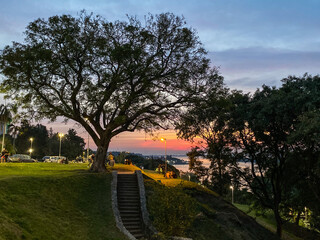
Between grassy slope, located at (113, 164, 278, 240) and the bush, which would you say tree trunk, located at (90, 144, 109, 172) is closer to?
grassy slope, located at (113, 164, 278, 240)

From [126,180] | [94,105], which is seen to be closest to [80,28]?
[94,105]

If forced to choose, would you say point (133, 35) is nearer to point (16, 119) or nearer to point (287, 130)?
point (16, 119)

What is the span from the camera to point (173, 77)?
1158 inches

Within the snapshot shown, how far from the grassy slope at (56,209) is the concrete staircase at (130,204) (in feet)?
4.11

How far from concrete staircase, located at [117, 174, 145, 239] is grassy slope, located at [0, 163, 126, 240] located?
1251mm

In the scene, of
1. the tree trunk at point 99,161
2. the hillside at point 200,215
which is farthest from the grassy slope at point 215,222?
the tree trunk at point 99,161

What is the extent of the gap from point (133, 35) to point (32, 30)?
31.7 ft

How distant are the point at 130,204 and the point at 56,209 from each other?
6.33 meters

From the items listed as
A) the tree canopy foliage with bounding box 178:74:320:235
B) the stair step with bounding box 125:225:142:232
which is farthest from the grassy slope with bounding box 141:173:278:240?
the tree canopy foliage with bounding box 178:74:320:235

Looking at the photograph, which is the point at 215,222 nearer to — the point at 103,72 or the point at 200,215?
the point at 200,215

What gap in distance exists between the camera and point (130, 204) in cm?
2262

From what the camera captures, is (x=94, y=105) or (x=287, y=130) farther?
(x=94, y=105)

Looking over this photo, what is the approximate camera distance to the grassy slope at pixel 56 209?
14.1 metres

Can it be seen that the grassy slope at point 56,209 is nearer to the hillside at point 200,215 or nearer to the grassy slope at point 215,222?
the hillside at point 200,215
